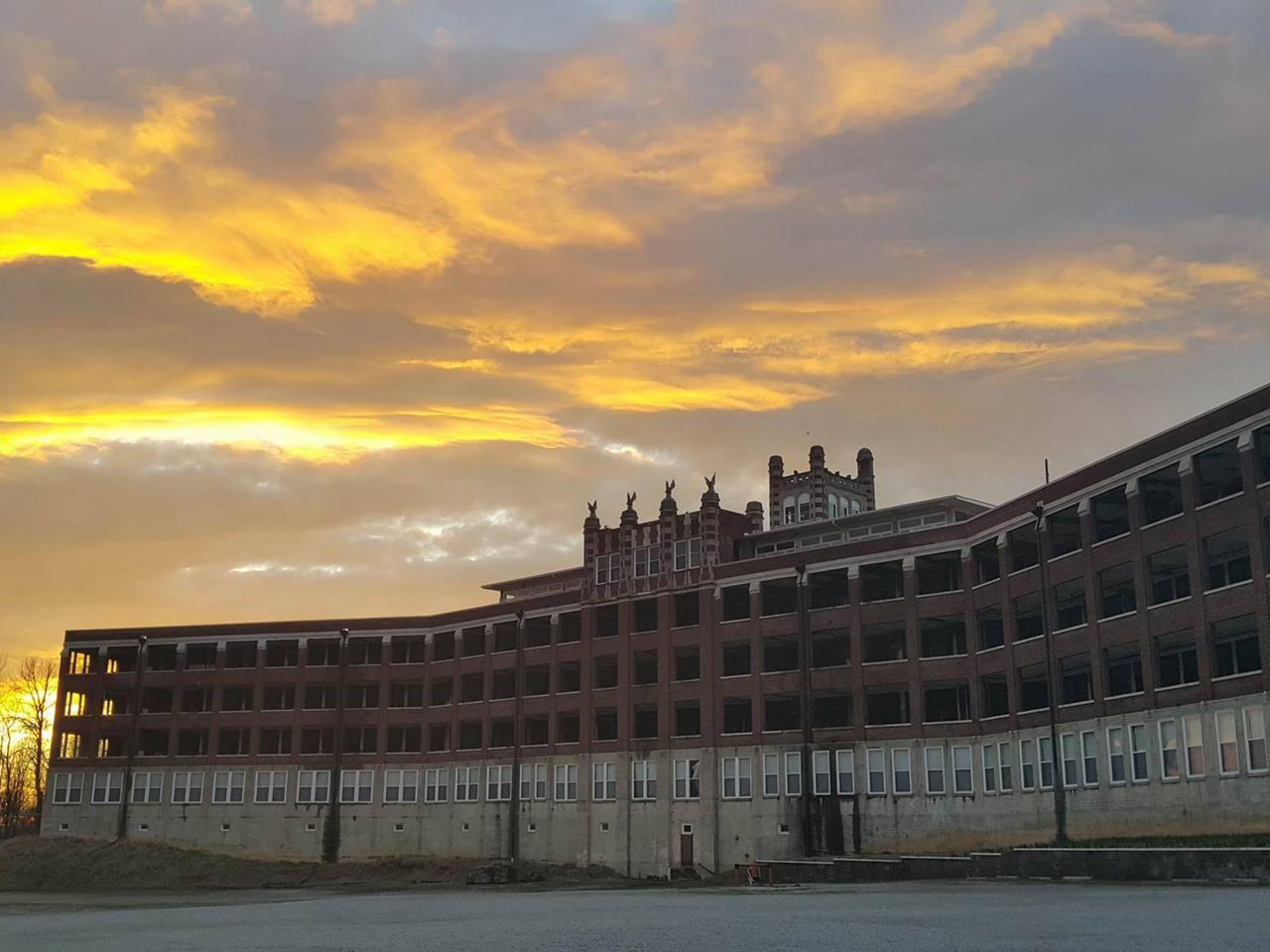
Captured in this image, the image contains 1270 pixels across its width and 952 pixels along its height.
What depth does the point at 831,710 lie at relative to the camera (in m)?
77.1

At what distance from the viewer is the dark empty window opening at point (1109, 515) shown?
6122 cm

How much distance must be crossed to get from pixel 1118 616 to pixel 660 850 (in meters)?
34.3

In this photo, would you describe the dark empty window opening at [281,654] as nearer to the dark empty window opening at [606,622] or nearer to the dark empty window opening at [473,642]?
the dark empty window opening at [473,642]

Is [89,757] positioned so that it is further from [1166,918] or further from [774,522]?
[1166,918]

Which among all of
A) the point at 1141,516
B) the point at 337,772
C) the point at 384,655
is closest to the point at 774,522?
the point at 384,655

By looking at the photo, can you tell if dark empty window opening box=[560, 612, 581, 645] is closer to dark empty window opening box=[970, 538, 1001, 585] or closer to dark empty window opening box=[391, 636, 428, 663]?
dark empty window opening box=[391, 636, 428, 663]

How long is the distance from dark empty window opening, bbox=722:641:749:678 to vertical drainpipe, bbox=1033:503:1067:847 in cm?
2092

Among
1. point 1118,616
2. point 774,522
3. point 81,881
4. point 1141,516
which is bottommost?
point 81,881

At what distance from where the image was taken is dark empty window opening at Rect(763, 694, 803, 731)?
78.0m

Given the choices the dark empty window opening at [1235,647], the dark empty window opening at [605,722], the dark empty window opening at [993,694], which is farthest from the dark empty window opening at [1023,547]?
the dark empty window opening at [605,722]

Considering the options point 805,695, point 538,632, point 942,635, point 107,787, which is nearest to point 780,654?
point 805,695

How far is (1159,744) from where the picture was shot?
55.8 m

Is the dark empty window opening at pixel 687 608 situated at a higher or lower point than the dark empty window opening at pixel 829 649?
higher

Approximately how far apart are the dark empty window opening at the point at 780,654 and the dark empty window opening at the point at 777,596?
5.60ft
